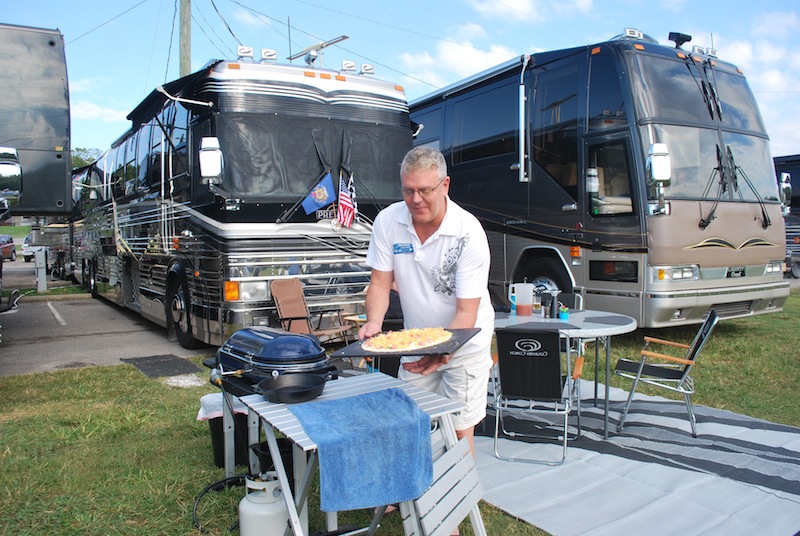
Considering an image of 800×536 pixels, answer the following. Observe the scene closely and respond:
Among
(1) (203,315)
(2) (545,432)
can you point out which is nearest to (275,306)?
(1) (203,315)

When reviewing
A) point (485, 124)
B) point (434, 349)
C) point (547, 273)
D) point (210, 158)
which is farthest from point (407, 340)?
point (485, 124)

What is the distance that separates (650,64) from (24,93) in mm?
7036

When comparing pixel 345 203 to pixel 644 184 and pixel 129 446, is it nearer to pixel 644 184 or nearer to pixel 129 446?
pixel 644 184

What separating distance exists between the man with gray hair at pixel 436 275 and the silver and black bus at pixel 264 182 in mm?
3493

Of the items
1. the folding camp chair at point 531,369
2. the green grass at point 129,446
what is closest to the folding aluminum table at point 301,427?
the green grass at point 129,446

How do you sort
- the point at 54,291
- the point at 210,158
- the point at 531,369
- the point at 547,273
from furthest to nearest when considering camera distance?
the point at 54,291 → the point at 547,273 → the point at 210,158 → the point at 531,369

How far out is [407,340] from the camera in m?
2.86

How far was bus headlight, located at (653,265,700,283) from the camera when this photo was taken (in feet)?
23.4

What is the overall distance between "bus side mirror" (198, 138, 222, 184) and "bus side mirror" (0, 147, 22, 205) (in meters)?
1.88

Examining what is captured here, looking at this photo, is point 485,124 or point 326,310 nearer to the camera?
point 326,310

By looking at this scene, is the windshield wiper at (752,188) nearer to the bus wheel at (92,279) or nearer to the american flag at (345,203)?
the american flag at (345,203)

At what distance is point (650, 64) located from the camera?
24.5 feet

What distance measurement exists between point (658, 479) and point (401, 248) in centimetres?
216

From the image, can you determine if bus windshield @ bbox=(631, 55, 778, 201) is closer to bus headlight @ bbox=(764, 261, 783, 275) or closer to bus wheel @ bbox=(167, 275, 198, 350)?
bus headlight @ bbox=(764, 261, 783, 275)
